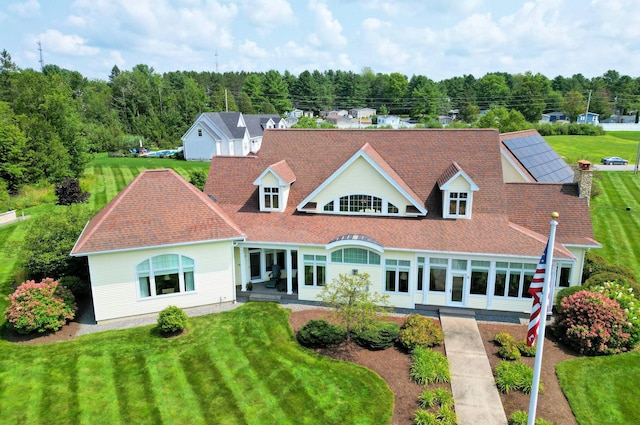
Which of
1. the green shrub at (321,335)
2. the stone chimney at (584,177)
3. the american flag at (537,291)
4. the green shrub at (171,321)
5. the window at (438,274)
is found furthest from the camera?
the stone chimney at (584,177)

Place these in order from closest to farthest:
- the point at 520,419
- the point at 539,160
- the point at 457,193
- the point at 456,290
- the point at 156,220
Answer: the point at 520,419, the point at 156,220, the point at 456,290, the point at 457,193, the point at 539,160

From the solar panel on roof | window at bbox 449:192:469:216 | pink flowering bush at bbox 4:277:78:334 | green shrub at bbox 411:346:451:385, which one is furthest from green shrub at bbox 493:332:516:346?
pink flowering bush at bbox 4:277:78:334

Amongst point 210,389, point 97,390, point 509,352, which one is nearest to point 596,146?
point 509,352

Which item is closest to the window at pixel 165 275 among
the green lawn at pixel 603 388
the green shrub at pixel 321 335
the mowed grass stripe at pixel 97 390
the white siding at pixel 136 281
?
the white siding at pixel 136 281

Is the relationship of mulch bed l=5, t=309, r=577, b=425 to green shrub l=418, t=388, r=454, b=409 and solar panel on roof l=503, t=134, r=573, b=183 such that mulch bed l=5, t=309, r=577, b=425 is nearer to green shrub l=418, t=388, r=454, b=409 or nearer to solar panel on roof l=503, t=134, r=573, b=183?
green shrub l=418, t=388, r=454, b=409

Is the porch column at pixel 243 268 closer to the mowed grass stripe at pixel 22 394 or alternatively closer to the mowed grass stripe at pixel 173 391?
the mowed grass stripe at pixel 173 391

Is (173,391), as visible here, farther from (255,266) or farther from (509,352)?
(509,352)
